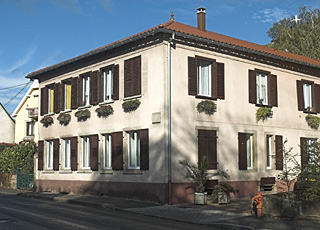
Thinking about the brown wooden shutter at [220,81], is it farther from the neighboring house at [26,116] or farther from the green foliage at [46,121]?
the neighboring house at [26,116]

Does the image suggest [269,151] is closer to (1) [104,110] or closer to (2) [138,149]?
(2) [138,149]

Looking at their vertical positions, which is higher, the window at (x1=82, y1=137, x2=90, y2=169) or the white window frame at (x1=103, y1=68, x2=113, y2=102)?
the white window frame at (x1=103, y1=68, x2=113, y2=102)

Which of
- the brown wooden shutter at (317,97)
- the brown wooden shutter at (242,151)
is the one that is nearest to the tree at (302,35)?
the brown wooden shutter at (317,97)

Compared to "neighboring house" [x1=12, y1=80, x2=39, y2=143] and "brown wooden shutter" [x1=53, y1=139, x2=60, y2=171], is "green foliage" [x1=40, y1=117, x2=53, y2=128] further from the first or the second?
"neighboring house" [x1=12, y1=80, x2=39, y2=143]

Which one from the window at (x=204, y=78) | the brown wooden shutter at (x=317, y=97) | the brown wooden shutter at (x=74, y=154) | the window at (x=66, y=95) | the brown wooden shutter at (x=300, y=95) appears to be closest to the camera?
the window at (x=204, y=78)

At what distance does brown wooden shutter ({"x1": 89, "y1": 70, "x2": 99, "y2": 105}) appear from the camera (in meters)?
22.6

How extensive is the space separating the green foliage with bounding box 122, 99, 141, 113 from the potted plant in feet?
10.5

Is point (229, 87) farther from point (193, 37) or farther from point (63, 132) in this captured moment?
point (63, 132)

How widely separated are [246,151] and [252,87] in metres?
3.12

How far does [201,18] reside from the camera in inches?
918

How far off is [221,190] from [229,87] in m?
5.32

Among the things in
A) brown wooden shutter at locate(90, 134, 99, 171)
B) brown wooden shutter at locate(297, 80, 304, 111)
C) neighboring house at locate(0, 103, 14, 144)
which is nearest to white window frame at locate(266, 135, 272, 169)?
brown wooden shutter at locate(297, 80, 304, 111)

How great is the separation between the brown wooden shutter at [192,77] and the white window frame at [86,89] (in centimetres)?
650

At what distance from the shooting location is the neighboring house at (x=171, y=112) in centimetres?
1892
